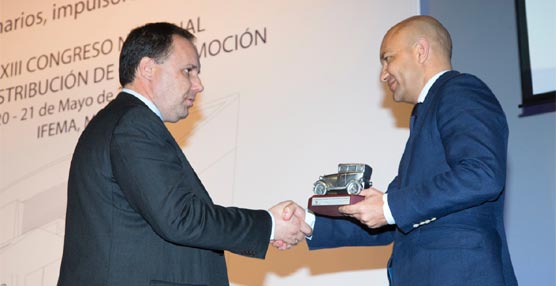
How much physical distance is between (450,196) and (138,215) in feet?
3.56

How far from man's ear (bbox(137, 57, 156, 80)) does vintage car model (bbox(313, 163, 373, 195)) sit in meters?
0.81

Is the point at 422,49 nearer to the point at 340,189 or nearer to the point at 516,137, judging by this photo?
the point at 340,189

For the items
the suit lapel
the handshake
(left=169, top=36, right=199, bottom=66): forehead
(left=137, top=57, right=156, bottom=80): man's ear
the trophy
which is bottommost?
the handshake

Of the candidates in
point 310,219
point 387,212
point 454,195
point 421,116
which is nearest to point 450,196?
point 454,195

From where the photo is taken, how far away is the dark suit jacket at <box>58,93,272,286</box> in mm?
2639

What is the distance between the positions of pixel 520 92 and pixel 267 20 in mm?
1546

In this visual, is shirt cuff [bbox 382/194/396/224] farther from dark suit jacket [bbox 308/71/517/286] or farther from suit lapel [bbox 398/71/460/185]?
suit lapel [bbox 398/71/460/185]

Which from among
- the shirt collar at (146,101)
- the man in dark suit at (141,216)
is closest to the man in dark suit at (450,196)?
the man in dark suit at (141,216)

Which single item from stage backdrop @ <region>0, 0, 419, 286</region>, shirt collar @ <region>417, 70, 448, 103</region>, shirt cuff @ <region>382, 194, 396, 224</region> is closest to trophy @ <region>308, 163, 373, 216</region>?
shirt cuff @ <region>382, 194, 396, 224</region>

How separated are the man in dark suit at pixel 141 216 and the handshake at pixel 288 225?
186 millimetres

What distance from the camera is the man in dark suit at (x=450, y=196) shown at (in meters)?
2.54

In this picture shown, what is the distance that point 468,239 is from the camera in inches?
102

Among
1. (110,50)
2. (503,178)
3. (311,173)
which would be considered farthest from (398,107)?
(110,50)

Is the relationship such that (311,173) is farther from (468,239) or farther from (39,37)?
(39,37)
